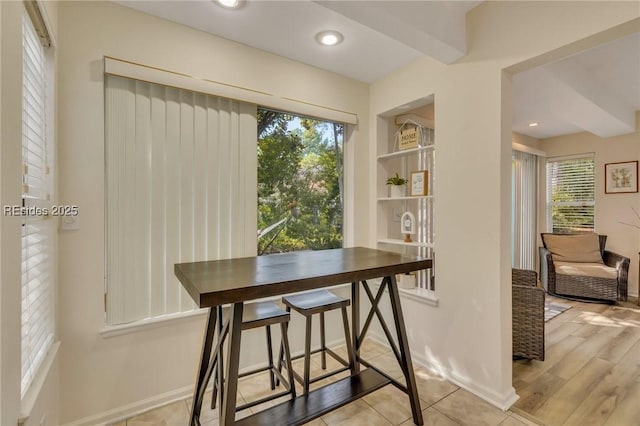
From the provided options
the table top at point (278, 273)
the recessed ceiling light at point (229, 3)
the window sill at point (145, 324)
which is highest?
the recessed ceiling light at point (229, 3)

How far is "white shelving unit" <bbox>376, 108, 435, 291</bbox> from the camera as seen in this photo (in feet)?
9.50

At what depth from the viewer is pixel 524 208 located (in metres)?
5.05

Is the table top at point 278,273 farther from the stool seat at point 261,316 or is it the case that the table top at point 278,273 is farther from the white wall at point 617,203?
the white wall at point 617,203

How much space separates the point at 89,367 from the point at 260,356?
3.56 ft

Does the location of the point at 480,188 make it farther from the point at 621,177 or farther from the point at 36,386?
the point at 621,177

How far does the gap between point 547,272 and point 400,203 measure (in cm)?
303

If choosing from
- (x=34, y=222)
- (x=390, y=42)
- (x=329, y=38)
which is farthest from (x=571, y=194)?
(x=34, y=222)

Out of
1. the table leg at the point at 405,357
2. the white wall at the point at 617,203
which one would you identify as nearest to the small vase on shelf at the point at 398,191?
the table leg at the point at 405,357

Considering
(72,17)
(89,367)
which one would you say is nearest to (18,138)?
(72,17)

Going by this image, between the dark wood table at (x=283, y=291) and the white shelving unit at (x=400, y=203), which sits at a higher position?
the white shelving unit at (x=400, y=203)

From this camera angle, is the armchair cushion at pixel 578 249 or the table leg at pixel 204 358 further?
the armchair cushion at pixel 578 249

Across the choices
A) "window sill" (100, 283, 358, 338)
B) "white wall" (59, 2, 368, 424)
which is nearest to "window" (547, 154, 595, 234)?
"window sill" (100, 283, 358, 338)

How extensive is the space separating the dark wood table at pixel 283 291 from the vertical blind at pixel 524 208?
4.01m

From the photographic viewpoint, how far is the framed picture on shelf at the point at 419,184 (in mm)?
2580
